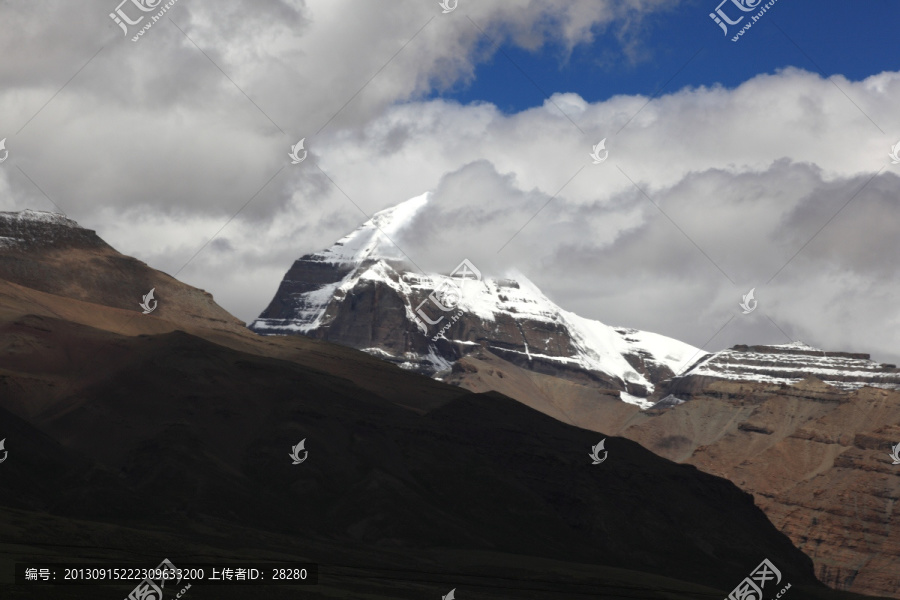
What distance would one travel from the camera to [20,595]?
157250mm

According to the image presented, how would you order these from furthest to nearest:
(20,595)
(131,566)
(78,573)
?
(131,566) → (78,573) → (20,595)

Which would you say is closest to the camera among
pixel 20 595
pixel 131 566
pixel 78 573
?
pixel 20 595

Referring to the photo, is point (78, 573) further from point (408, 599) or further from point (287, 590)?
point (408, 599)

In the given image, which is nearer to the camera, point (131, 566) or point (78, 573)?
point (78, 573)

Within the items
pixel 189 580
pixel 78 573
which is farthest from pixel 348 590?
pixel 78 573

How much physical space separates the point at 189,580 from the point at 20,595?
31280mm

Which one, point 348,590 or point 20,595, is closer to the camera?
point 20,595

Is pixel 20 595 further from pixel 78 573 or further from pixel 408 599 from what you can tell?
pixel 408 599

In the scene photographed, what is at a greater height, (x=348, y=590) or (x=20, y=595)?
(x=348, y=590)

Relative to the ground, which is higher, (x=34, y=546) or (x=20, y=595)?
A: (x=34, y=546)

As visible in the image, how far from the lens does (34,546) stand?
627 feet

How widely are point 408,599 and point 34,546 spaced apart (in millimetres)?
50694

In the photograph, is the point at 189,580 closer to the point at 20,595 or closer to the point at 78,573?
the point at 78,573

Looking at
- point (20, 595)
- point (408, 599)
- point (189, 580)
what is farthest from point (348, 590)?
point (20, 595)
